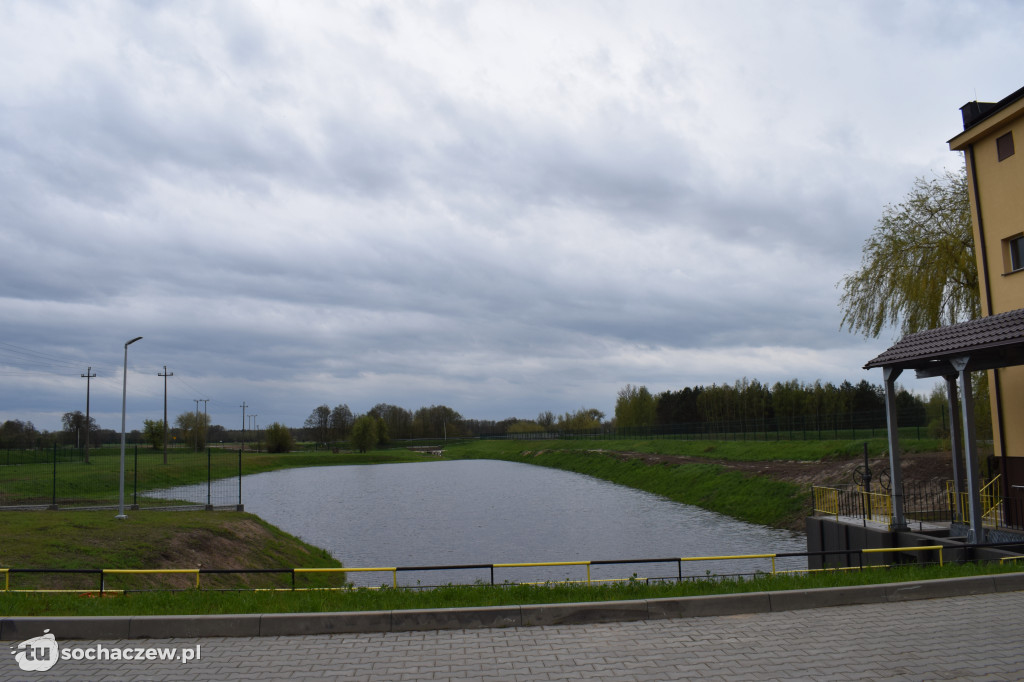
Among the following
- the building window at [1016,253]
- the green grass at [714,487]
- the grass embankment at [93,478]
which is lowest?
the green grass at [714,487]

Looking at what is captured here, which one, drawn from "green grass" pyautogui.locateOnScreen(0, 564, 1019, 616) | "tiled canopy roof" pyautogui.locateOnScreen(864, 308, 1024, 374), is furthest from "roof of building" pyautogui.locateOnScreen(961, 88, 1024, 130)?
"green grass" pyautogui.locateOnScreen(0, 564, 1019, 616)

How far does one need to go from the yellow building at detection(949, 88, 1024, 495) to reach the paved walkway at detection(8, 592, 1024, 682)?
12076mm

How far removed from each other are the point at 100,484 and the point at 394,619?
42.5 meters

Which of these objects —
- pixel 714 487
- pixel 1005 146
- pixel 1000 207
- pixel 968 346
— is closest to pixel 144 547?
pixel 968 346

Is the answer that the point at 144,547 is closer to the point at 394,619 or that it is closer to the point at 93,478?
the point at 394,619

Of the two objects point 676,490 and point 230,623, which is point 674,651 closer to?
point 230,623

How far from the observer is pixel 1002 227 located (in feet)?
61.3

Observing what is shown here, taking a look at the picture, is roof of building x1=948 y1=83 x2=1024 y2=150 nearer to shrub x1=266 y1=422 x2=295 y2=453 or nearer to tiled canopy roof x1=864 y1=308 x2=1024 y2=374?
tiled canopy roof x1=864 y1=308 x2=1024 y2=374

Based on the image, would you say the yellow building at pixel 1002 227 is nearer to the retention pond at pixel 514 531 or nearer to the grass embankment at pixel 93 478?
the retention pond at pixel 514 531

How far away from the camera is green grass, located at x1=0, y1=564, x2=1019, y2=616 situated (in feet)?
29.4

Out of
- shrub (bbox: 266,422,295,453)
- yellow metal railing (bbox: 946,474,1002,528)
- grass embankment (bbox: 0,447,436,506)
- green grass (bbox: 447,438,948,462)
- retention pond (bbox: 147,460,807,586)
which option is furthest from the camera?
shrub (bbox: 266,422,295,453)

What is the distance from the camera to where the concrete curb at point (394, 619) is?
807 cm

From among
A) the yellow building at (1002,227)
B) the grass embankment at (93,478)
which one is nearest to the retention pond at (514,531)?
the grass embankment at (93,478)

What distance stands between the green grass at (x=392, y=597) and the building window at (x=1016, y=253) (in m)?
11.3
